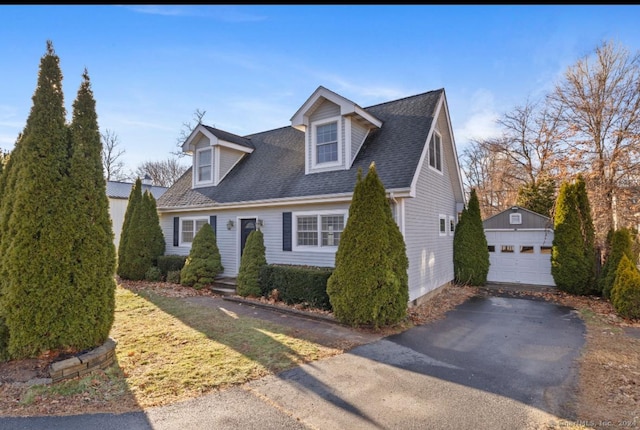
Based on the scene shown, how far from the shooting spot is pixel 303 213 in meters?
9.79

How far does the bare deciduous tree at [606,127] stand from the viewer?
1370 cm

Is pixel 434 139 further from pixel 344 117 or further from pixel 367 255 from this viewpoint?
pixel 367 255

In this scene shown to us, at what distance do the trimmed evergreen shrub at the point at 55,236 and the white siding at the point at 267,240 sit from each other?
537 centimetres

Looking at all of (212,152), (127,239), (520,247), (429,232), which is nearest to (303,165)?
(212,152)

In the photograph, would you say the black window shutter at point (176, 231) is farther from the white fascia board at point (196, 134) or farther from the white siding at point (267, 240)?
the white fascia board at point (196, 134)

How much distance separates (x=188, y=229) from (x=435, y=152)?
983 cm

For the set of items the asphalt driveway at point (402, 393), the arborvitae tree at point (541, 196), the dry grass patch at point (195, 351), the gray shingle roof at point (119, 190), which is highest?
the gray shingle roof at point (119, 190)

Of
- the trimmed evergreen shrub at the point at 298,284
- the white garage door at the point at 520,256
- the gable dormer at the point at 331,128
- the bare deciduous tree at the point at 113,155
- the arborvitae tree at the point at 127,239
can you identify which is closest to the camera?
the trimmed evergreen shrub at the point at 298,284

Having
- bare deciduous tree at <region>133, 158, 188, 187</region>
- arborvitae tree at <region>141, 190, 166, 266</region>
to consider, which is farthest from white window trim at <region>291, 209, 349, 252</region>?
bare deciduous tree at <region>133, 158, 188, 187</region>

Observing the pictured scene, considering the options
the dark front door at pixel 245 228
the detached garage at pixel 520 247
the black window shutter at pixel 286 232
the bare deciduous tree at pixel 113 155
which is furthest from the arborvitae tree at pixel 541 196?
the bare deciduous tree at pixel 113 155

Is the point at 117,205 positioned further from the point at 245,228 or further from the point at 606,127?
the point at 606,127

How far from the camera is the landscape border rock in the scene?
412 centimetres

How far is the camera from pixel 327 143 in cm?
1034

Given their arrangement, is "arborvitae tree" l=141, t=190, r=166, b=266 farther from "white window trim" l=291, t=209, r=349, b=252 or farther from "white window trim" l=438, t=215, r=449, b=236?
"white window trim" l=438, t=215, r=449, b=236
